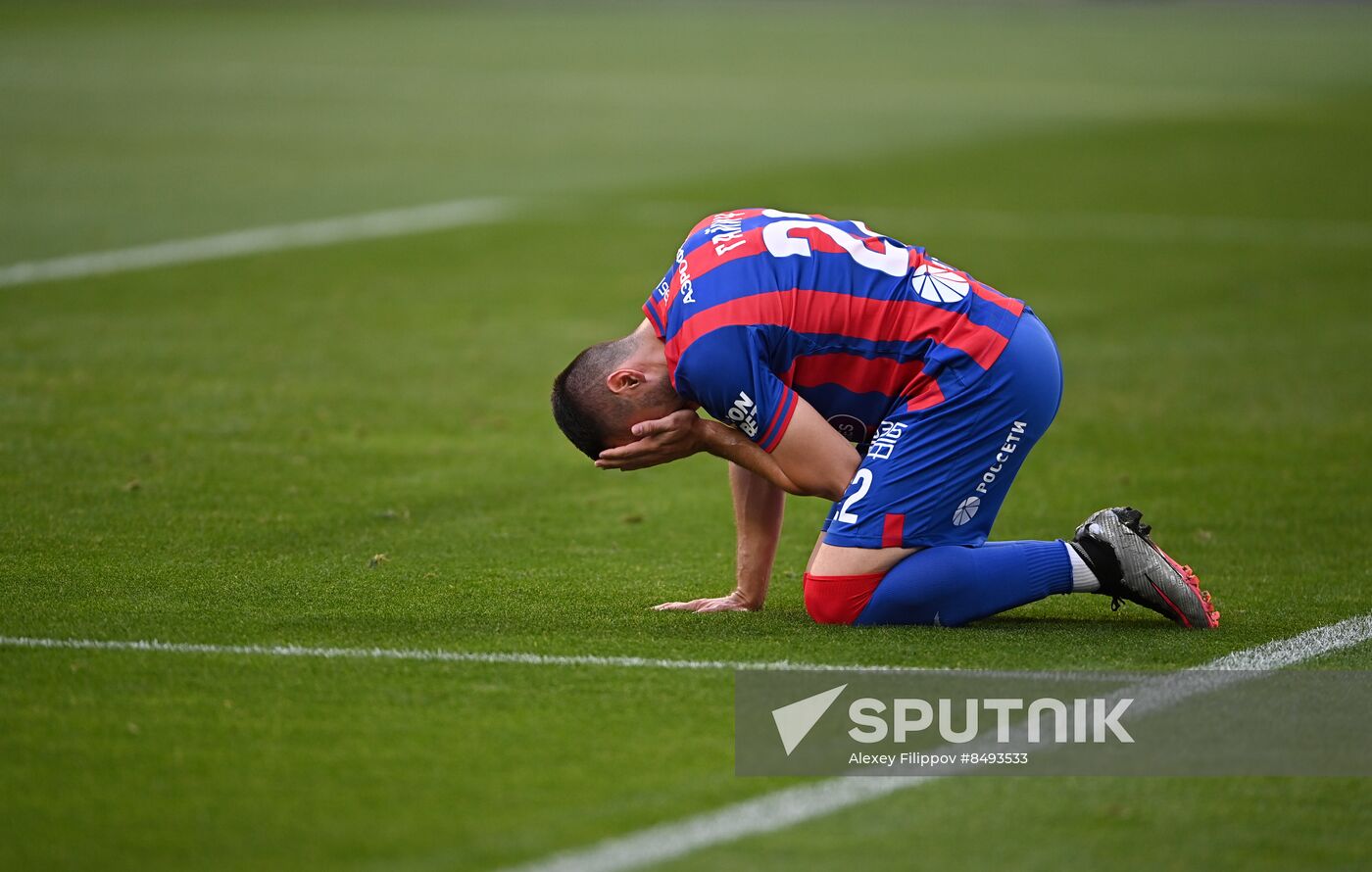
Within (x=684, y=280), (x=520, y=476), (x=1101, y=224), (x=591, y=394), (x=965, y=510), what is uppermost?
(x=684, y=280)

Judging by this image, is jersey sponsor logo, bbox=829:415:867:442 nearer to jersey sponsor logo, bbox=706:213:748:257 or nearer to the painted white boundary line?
jersey sponsor logo, bbox=706:213:748:257

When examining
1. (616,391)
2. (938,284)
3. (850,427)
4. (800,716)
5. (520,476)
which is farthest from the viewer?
(520,476)

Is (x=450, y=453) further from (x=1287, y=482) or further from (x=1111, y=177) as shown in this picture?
(x=1111, y=177)

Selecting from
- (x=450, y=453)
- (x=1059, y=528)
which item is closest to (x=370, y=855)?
(x=1059, y=528)

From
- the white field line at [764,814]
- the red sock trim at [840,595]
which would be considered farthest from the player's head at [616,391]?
the white field line at [764,814]

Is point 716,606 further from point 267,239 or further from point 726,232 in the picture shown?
point 267,239

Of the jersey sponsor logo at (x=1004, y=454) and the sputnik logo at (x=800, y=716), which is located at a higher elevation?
the jersey sponsor logo at (x=1004, y=454)

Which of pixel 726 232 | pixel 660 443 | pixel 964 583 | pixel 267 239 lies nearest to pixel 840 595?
pixel 964 583

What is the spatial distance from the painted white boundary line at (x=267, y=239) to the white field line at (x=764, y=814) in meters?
9.21

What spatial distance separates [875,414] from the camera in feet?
19.0

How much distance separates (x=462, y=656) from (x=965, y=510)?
5.31 feet

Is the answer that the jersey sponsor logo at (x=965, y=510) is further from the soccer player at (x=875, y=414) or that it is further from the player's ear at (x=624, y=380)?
the player's ear at (x=624, y=380)

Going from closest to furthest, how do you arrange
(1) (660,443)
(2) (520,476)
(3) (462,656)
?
(3) (462,656), (1) (660,443), (2) (520,476)

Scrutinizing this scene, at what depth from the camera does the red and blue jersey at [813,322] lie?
5.38 metres
